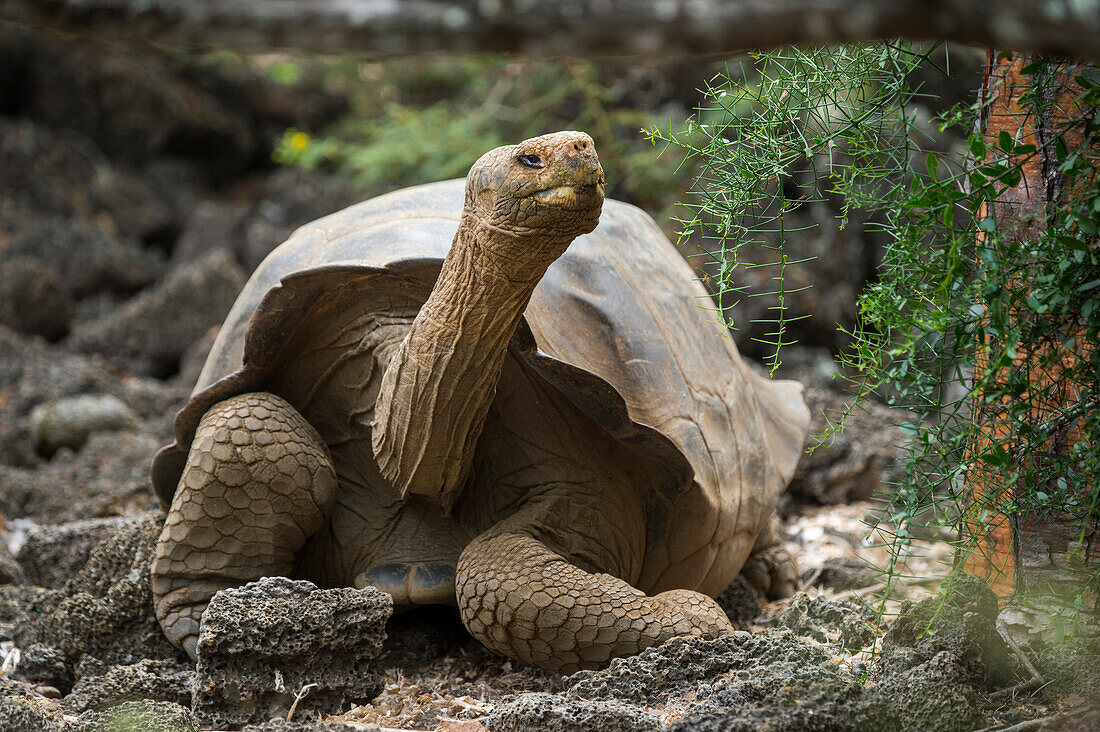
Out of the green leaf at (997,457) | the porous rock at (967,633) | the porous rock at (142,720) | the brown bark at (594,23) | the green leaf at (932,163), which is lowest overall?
the porous rock at (142,720)

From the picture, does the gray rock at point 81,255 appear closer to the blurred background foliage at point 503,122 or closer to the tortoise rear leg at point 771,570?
the blurred background foliage at point 503,122

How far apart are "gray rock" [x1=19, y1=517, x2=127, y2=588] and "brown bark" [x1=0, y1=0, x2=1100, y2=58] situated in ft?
8.79

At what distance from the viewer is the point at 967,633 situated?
205 cm

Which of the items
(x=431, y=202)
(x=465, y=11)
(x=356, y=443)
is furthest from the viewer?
(x=431, y=202)

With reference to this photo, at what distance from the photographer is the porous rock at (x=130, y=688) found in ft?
7.45

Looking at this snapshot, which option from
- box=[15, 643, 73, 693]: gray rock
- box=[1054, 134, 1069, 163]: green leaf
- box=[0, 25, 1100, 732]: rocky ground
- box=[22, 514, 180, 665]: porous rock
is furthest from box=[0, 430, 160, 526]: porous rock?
box=[1054, 134, 1069, 163]: green leaf

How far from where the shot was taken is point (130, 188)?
8.82m

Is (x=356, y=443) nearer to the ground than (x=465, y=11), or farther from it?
nearer to the ground

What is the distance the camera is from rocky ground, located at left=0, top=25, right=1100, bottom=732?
1.92 meters

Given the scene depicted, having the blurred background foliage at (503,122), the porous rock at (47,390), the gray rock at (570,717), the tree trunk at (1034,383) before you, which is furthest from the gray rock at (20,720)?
the blurred background foliage at (503,122)

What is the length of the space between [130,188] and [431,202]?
664 centimetres

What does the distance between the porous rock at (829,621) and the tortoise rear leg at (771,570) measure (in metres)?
0.95

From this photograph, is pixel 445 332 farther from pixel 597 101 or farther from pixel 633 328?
pixel 597 101

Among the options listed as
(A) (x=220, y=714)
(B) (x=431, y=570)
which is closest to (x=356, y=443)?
(B) (x=431, y=570)
